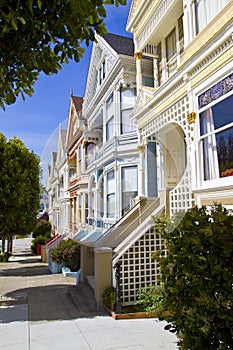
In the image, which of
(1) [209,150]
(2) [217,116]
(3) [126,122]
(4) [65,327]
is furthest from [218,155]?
(3) [126,122]

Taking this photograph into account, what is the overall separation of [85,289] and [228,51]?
820 centimetres

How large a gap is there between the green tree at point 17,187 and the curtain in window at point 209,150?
11.6 m

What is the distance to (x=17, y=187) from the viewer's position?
15.7 metres

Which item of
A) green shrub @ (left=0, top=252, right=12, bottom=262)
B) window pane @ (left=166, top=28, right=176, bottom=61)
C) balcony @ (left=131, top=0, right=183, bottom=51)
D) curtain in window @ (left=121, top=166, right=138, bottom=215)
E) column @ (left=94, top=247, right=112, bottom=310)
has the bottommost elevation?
green shrub @ (left=0, top=252, right=12, bottom=262)

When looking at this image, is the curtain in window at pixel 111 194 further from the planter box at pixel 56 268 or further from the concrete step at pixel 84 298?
the planter box at pixel 56 268

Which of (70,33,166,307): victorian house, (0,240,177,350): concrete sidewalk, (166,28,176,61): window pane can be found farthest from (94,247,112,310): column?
(166,28,176,61): window pane

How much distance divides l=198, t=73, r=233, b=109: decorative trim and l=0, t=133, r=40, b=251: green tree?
11.7 metres

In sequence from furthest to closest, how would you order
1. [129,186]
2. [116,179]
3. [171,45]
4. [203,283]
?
[116,179], [129,186], [171,45], [203,283]

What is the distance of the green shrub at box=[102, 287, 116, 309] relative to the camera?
7484 mm

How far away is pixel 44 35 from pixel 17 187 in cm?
1353

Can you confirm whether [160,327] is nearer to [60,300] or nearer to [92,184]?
[60,300]

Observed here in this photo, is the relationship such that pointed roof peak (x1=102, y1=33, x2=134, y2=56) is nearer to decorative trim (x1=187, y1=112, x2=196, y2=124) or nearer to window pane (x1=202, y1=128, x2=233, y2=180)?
decorative trim (x1=187, y1=112, x2=196, y2=124)

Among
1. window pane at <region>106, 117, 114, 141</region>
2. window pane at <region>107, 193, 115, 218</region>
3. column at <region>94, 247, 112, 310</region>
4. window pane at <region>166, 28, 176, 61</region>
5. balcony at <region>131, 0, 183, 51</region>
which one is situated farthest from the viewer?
window pane at <region>106, 117, 114, 141</region>

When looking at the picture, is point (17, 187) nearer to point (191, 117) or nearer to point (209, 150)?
point (191, 117)
